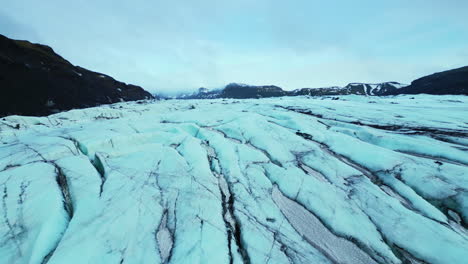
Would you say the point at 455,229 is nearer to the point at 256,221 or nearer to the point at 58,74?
the point at 256,221

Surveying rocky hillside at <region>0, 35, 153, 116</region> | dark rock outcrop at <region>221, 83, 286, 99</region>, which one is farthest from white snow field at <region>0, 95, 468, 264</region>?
dark rock outcrop at <region>221, 83, 286, 99</region>

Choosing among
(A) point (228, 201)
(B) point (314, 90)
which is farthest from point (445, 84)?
(A) point (228, 201)

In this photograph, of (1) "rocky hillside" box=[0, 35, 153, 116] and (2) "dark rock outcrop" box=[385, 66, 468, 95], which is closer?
(1) "rocky hillside" box=[0, 35, 153, 116]

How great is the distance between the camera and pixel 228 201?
5.61 metres

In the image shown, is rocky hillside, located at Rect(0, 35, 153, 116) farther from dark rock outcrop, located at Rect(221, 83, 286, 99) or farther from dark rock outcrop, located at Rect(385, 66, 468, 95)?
dark rock outcrop, located at Rect(221, 83, 286, 99)

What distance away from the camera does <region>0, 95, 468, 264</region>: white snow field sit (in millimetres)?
4113

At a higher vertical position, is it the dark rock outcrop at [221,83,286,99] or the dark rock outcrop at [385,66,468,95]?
the dark rock outcrop at [385,66,468,95]

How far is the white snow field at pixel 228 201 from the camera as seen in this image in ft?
13.5

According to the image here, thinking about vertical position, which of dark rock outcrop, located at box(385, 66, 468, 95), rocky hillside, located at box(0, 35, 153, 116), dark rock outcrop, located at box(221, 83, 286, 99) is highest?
rocky hillside, located at box(0, 35, 153, 116)

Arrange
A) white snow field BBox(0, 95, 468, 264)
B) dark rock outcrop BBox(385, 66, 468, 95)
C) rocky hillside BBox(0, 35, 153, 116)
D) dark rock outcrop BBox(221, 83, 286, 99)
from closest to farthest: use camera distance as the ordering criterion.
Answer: white snow field BBox(0, 95, 468, 264) → rocky hillside BBox(0, 35, 153, 116) → dark rock outcrop BBox(385, 66, 468, 95) → dark rock outcrop BBox(221, 83, 286, 99)

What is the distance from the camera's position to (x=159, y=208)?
507 centimetres

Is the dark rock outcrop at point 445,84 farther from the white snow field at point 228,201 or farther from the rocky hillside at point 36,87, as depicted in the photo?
the rocky hillside at point 36,87

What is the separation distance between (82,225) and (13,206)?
1770 mm

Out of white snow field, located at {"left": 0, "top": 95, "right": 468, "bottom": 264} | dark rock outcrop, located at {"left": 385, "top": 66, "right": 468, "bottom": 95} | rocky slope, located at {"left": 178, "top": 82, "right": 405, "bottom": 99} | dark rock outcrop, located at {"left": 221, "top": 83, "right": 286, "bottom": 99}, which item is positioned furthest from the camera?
dark rock outcrop, located at {"left": 221, "top": 83, "right": 286, "bottom": 99}
